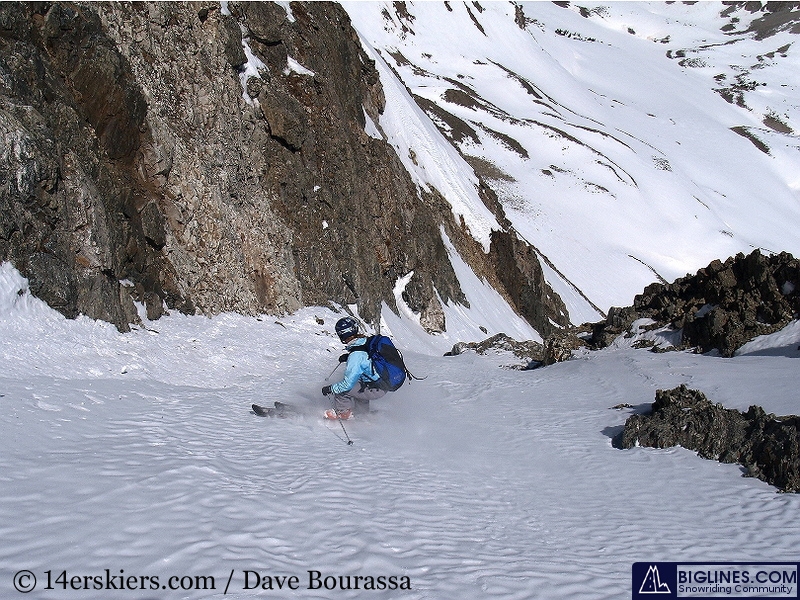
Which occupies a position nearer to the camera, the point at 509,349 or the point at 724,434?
the point at 724,434

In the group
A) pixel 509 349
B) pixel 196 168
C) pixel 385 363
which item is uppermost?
pixel 196 168

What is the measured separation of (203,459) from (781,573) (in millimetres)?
5314

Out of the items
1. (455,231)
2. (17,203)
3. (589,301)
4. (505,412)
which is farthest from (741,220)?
(17,203)

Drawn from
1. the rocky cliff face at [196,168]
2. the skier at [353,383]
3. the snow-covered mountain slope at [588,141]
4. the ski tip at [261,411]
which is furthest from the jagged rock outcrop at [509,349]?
the snow-covered mountain slope at [588,141]

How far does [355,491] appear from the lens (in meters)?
6.22

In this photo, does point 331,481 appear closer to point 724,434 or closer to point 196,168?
point 724,434

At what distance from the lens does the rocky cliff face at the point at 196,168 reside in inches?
451

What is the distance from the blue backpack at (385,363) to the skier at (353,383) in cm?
5

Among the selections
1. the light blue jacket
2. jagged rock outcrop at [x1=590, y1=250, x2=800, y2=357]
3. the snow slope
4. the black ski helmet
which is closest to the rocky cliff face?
the snow slope

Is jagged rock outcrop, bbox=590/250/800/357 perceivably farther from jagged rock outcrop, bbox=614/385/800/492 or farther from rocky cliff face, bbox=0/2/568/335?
rocky cliff face, bbox=0/2/568/335

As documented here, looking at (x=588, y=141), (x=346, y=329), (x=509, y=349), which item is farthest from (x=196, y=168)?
(x=588, y=141)

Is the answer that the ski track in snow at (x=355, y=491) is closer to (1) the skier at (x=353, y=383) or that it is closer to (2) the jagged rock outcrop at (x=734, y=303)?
(1) the skier at (x=353, y=383)

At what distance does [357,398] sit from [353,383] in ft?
1.48

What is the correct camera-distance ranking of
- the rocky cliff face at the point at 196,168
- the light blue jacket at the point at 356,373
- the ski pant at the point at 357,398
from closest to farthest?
the light blue jacket at the point at 356,373 < the ski pant at the point at 357,398 < the rocky cliff face at the point at 196,168
